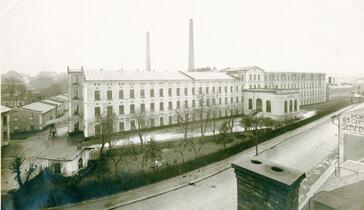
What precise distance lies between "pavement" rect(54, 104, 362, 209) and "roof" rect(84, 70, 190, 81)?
737 cm

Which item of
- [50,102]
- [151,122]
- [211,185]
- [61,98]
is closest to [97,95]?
[61,98]

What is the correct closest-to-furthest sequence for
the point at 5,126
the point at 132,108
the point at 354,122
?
the point at 354,122, the point at 5,126, the point at 132,108

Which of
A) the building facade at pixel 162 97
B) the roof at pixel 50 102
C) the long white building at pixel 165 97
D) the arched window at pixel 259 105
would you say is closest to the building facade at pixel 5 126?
the roof at pixel 50 102

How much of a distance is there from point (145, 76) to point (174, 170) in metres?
7.88

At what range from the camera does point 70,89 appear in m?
11.6

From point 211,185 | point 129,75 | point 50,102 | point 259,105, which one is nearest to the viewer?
point 211,185

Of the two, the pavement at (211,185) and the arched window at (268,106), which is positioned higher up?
the arched window at (268,106)

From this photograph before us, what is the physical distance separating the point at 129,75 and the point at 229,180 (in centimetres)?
883

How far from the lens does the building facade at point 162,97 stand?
37.6 feet

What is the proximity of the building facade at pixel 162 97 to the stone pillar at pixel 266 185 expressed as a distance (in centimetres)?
907

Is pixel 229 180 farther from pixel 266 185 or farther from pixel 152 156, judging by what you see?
pixel 266 185

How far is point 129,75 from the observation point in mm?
12750

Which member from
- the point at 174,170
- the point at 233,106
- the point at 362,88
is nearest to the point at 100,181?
the point at 174,170

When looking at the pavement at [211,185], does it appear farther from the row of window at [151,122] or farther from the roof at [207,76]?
the roof at [207,76]
